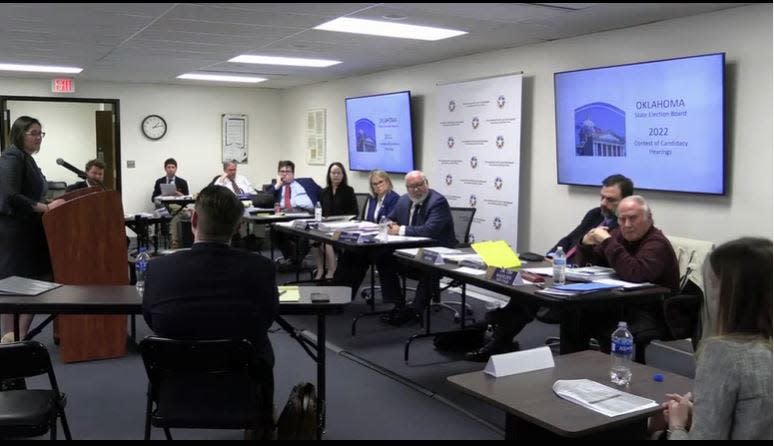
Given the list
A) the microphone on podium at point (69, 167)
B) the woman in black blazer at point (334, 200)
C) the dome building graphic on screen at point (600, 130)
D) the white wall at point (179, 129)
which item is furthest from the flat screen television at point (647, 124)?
the white wall at point (179, 129)

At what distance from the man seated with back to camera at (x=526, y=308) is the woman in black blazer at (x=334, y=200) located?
9.10 feet

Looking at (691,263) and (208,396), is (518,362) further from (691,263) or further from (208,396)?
(691,263)

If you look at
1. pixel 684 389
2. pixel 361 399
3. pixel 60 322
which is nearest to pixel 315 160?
pixel 60 322

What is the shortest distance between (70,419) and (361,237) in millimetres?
2266

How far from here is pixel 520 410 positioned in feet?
6.02

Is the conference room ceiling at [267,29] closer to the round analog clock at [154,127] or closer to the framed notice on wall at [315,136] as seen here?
the framed notice on wall at [315,136]

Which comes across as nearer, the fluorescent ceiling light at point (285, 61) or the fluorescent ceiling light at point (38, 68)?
the fluorescent ceiling light at point (285, 61)

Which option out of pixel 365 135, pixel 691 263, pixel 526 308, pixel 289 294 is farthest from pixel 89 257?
pixel 365 135

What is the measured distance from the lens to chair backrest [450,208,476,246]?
224 inches

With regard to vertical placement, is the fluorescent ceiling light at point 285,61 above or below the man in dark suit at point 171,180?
above

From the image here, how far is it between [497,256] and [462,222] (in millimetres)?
1877

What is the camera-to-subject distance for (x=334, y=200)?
276 inches

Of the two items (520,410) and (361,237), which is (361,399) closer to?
(361,237)

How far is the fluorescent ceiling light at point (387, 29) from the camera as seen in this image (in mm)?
5118
